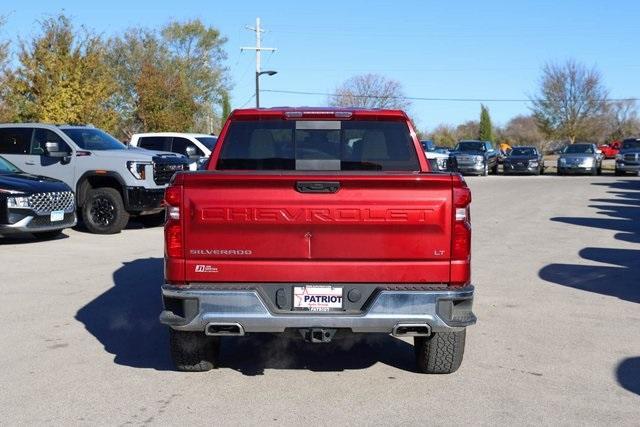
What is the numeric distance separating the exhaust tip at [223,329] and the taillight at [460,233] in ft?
4.71

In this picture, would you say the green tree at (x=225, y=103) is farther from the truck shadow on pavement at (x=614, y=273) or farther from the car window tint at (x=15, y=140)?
the truck shadow on pavement at (x=614, y=273)

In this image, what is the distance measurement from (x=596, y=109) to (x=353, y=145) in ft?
218

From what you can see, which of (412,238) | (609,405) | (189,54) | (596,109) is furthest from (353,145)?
(596,109)

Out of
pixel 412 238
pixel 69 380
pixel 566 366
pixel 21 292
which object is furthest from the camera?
pixel 21 292

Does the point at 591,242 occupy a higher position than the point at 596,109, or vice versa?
the point at 596,109

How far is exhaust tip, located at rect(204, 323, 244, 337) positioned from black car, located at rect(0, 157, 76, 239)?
28.1ft

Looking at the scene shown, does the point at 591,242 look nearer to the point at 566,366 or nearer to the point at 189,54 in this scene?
the point at 566,366

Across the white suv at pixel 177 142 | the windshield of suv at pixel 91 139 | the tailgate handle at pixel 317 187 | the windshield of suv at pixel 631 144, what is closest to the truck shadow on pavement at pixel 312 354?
the tailgate handle at pixel 317 187

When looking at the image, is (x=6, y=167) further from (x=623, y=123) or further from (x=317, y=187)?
(x=623, y=123)

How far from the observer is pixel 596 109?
67.8 meters

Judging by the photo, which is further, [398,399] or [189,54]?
[189,54]

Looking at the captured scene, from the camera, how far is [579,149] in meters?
40.9

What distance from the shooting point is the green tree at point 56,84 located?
25.6m

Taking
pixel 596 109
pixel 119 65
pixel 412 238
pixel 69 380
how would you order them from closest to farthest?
pixel 412 238
pixel 69 380
pixel 119 65
pixel 596 109
